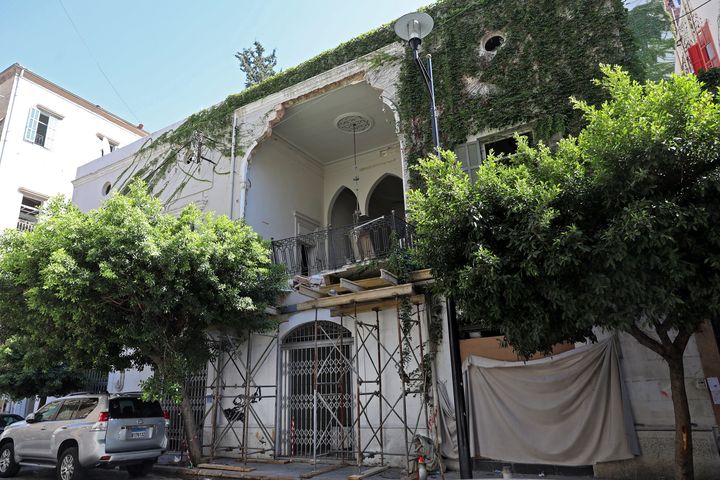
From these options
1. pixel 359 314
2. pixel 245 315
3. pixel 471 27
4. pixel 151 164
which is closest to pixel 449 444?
pixel 359 314

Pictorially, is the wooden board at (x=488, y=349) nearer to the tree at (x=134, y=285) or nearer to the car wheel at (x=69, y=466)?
the tree at (x=134, y=285)

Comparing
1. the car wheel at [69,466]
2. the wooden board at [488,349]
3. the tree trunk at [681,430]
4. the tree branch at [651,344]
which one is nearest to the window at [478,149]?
the wooden board at [488,349]

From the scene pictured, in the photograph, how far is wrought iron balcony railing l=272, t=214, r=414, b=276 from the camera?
1070 centimetres

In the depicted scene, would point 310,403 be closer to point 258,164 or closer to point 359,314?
point 359,314

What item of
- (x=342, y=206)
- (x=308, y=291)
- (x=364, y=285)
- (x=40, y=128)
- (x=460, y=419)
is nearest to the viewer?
(x=460, y=419)

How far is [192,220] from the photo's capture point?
10.4 metres

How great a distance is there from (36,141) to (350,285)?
1955 centimetres

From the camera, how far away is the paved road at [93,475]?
997 centimetres

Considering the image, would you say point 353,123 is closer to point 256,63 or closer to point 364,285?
point 364,285

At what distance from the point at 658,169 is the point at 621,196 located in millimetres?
513

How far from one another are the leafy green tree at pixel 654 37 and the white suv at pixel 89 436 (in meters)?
12.5

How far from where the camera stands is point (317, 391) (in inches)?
429

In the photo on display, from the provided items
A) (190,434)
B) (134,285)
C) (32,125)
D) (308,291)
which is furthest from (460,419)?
(32,125)

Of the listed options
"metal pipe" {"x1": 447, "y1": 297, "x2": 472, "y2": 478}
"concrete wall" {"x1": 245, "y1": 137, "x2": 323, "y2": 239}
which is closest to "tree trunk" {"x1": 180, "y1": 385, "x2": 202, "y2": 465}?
"concrete wall" {"x1": 245, "y1": 137, "x2": 323, "y2": 239}
